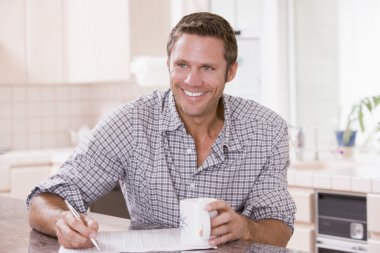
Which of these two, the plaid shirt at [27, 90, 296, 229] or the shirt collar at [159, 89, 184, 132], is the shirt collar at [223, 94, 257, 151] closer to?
the plaid shirt at [27, 90, 296, 229]

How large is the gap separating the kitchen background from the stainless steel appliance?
0.03m

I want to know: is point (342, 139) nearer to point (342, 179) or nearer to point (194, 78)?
point (342, 179)

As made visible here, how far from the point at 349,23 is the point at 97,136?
2.36m

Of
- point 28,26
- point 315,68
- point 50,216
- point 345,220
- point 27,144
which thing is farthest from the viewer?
point 27,144

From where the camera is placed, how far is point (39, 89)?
4.89 meters

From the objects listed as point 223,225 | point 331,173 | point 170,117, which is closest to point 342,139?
point 331,173

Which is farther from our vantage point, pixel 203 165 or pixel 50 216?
pixel 203 165

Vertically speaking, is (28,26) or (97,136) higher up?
(28,26)

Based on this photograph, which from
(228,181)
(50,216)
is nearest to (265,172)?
(228,181)

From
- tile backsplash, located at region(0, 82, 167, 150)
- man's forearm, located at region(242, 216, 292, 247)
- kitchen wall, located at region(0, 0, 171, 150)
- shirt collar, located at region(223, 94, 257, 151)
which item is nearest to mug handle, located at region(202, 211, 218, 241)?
man's forearm, located at region(242, 216, 292, 247)

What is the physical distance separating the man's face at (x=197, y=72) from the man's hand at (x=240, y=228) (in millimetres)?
407

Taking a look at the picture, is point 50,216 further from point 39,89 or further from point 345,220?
point 39,89

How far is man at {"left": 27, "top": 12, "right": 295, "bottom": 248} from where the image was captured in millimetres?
1812

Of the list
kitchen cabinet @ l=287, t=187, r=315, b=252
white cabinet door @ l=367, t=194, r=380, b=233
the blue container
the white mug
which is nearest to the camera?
the white mug
